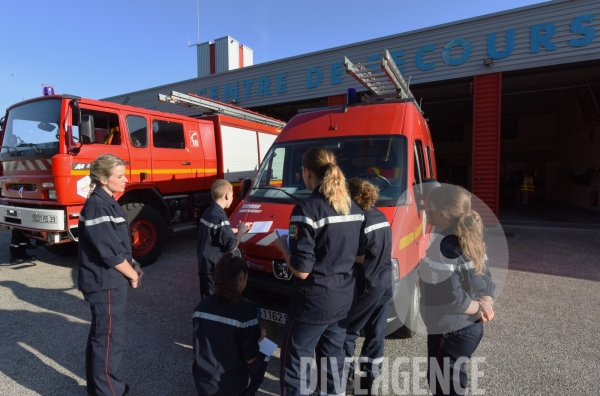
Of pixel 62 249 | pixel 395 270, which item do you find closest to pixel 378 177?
pixel 395 270

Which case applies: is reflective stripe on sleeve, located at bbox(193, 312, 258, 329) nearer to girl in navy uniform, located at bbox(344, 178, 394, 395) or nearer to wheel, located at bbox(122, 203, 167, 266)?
girl in navy uniform, located at bbox(344, 178, 394, 395)

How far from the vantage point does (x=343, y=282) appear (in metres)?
2.08

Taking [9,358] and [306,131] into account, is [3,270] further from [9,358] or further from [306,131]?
[306,131]

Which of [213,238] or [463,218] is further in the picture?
[213,238]

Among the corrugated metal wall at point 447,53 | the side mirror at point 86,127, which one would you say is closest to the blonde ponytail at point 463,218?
the side mirror at point 86,127

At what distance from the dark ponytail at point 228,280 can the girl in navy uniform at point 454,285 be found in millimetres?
1124

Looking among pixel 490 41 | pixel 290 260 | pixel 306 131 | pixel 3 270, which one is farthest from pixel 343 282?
pixel 490 41

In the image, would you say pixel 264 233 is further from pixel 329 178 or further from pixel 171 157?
pixel 171 157

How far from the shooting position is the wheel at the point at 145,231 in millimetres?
5777

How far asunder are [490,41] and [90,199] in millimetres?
10398

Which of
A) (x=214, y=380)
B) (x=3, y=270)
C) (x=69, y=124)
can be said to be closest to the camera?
(x=214, y=380)

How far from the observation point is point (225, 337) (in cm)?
200

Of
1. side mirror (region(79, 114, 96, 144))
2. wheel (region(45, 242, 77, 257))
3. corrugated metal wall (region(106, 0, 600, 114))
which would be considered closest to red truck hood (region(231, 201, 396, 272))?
side mirror (region(79, 114, 96, 144))

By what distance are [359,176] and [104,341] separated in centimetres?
273
